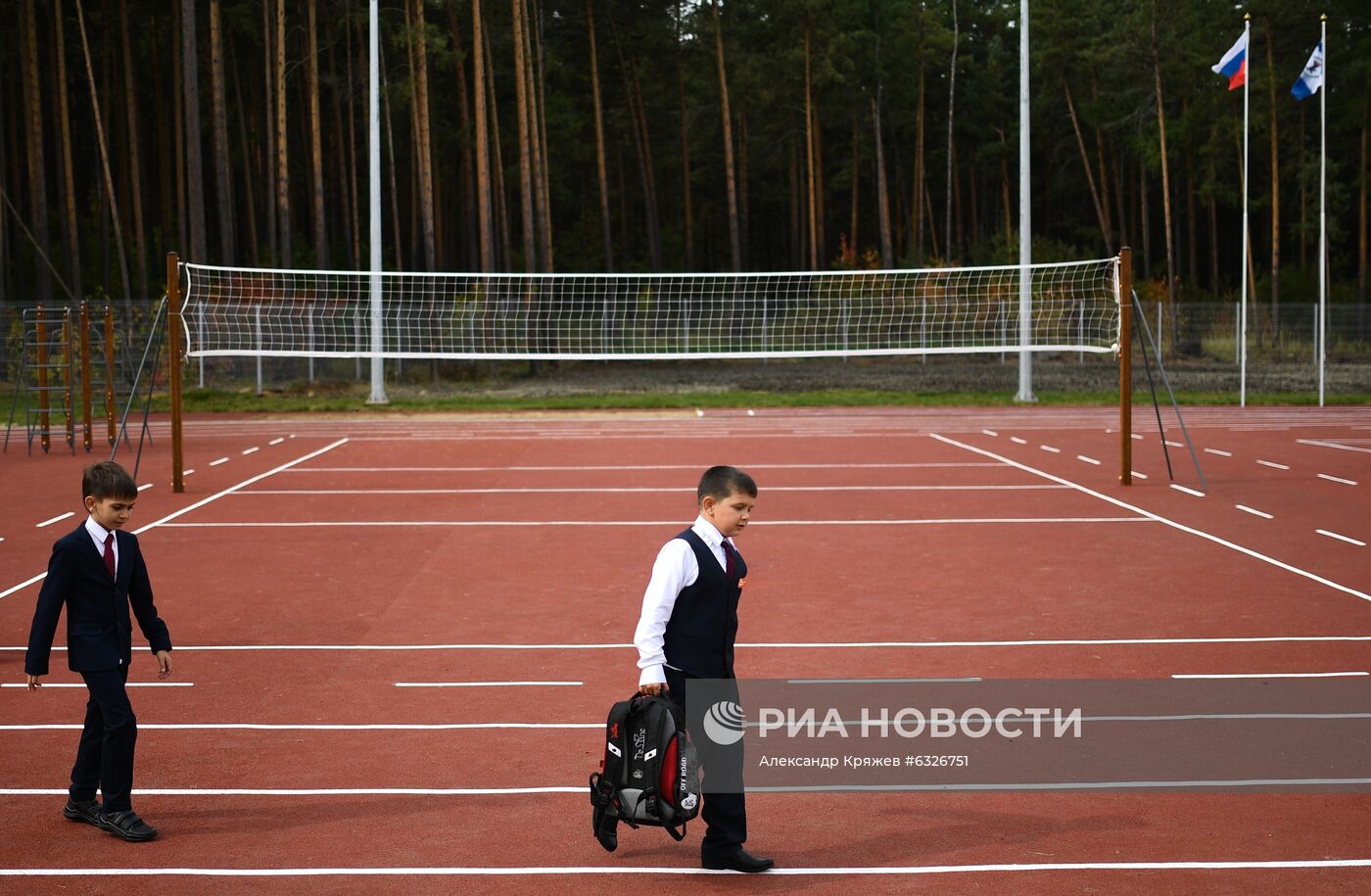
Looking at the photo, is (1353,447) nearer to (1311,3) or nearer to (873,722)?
(873,722)

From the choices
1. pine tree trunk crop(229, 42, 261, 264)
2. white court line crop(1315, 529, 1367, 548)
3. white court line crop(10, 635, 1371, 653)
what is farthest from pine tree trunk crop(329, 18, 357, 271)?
white court line crop(10, 635, 1371, 653)

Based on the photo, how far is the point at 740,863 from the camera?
17.6ft

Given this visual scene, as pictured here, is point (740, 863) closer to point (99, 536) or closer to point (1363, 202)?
point (99, 536)

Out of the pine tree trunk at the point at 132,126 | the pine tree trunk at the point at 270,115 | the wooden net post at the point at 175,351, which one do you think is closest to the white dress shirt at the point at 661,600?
the wooden net post at the point at 175,351

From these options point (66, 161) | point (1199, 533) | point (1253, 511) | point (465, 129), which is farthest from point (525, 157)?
point (1199, 533)

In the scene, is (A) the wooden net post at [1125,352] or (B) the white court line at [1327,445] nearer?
(A) the wooden net post at [1125,352]

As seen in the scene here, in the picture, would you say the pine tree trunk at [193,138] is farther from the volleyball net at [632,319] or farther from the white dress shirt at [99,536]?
the white dress shirt at [99,536]

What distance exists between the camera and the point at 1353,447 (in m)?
21.3

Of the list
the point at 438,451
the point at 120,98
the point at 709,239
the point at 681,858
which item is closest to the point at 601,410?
the point at 438,451

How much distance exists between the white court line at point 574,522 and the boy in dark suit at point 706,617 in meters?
9.33

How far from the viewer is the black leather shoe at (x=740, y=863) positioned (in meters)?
5.37

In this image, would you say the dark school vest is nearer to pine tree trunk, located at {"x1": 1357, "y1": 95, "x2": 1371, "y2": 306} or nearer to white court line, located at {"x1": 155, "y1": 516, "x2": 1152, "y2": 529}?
white court line, located at {"x1": 155, "y1": 516, "x2": 1152, "y2": 529}

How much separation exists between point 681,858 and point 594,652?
3.61 m

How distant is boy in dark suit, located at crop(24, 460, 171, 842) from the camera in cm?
586
